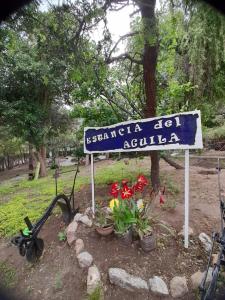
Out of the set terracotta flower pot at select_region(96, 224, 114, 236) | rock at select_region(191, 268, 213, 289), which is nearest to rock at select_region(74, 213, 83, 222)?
terracotta flower pot at select_region(96, 224, 114, 236)

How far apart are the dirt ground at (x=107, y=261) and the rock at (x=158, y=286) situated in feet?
0.17

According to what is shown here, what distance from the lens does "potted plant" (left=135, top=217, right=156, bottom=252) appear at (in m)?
3.09

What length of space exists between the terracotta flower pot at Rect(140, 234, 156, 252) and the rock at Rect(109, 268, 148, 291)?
0.39 meters

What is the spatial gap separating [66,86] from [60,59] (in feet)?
22.6

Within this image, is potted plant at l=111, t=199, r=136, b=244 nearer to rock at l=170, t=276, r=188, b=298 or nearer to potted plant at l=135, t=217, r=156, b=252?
potted plant at l=135, t=217, r=156, b=252

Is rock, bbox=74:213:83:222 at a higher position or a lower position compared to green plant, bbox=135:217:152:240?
lower

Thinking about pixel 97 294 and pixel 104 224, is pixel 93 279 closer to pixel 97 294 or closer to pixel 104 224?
pixel 97 294

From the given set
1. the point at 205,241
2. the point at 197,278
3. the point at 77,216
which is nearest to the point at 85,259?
the point at 77,216

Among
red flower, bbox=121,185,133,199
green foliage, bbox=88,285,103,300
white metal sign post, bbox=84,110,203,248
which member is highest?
white metal sign post, bbox=84,110,203,248

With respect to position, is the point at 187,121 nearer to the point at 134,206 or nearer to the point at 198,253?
the point at 134,206

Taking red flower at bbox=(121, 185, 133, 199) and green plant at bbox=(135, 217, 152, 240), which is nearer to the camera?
green plant at bbox=(135, 217, 152, 240)

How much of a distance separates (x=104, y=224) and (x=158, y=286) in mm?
1032

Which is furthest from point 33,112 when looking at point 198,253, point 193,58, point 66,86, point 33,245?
point 198,253

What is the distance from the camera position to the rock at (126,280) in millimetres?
2693
